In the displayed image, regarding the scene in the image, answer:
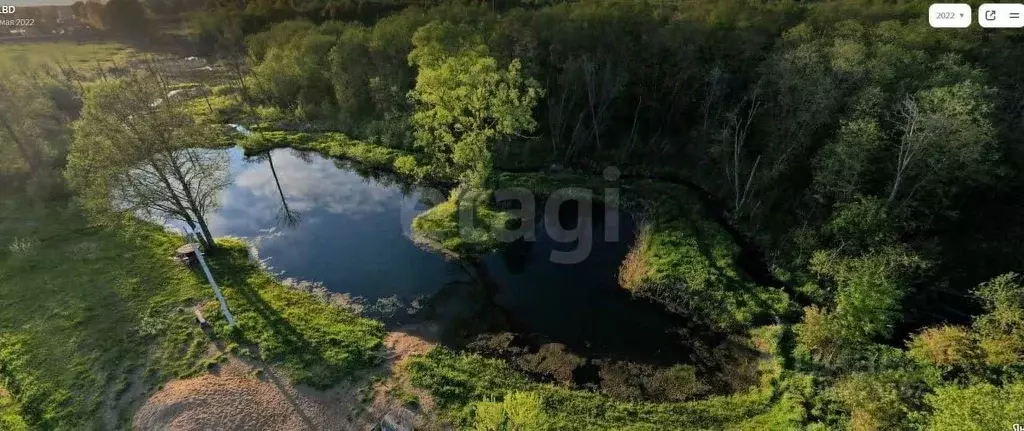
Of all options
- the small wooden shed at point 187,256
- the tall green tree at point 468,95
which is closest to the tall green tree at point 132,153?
the small wooden shed at point 187,256

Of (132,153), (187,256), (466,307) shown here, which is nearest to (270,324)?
(187,256)

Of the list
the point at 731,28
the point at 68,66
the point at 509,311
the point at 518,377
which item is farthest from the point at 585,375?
the point at 68,66

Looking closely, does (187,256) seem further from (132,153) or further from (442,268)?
(442,268)

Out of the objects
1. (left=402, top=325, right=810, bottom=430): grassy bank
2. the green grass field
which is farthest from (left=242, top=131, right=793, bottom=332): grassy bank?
the green grass field

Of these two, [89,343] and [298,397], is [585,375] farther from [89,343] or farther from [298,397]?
[89,343]

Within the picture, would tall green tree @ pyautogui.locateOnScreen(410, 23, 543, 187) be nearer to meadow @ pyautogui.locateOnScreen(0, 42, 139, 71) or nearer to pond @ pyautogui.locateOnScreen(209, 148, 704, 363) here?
pond @ pyautogui.locateOnScreen(209, 148, 704, 363)

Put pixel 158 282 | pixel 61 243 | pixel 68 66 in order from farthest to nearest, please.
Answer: pixel 68 66, pixel 61 243, pixel 158 282
